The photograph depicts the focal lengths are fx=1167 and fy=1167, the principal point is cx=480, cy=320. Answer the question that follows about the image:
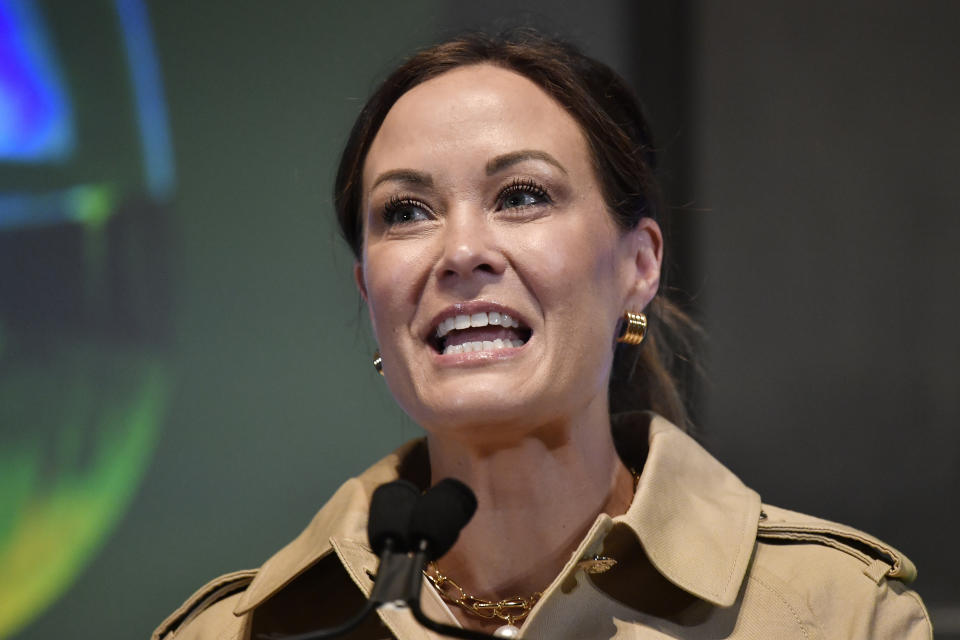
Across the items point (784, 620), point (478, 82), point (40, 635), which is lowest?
point (40, 635)

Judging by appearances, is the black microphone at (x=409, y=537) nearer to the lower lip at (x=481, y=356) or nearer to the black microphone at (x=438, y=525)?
the black microphone at (x=438, y=525)

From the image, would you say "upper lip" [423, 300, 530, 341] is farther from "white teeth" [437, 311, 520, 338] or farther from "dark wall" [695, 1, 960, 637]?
"dark wall" [695, 1, 960, 637]

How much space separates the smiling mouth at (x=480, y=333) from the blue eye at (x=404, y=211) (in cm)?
16

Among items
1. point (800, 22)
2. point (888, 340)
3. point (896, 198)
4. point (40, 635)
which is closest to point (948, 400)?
point (888, 340)

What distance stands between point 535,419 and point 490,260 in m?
0.20

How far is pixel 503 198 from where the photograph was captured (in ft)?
4.89

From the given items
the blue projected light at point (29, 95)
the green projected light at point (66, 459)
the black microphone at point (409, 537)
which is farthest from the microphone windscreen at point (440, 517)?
the blue projected light at point (29, 95)

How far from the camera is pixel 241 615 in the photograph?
1.55 metres

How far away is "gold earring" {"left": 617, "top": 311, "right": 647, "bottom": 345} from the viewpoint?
5.19ft

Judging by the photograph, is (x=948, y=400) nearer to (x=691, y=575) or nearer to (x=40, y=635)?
(x=691, y=575)

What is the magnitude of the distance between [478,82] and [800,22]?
85cm

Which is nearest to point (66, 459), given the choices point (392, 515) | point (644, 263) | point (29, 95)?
point (29, 95)

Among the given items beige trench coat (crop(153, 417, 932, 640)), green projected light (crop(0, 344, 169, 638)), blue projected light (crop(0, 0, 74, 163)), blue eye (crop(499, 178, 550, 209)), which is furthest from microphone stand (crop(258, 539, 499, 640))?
blue projected light (crop(0, 0, 74, 163))

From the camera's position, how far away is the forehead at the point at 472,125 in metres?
1.50
